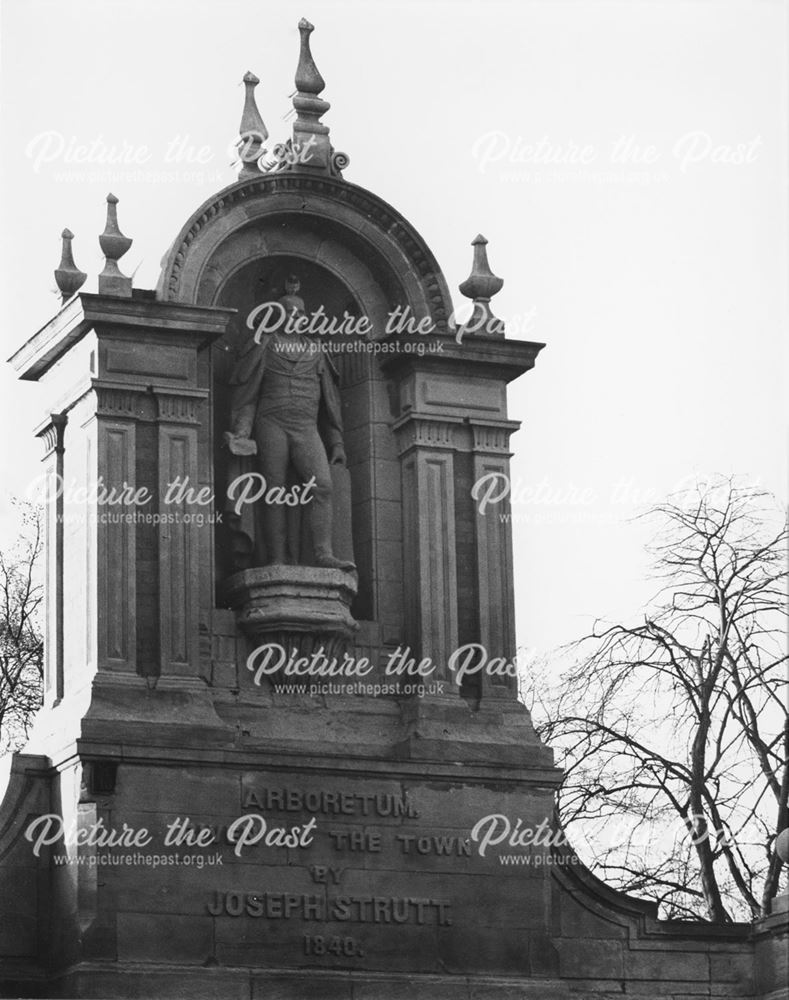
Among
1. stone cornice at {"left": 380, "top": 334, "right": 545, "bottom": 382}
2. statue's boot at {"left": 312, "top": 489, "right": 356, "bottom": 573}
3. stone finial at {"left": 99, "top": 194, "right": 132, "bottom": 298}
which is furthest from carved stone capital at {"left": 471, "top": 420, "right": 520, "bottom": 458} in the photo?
stone finial at {"left": 99, "top": 194, "right": 132, "bottom": 298}

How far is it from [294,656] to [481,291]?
368cm

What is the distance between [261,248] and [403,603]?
322cm

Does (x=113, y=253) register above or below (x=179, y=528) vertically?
above

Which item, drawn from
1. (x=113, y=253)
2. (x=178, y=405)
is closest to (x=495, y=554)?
(x=178, y=405)

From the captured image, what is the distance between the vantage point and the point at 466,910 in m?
25.3

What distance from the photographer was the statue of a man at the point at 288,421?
2609 centimetres

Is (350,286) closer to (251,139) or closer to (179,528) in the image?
(251,139)

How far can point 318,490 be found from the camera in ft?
85.8

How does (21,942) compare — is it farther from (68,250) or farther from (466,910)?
(68,250)

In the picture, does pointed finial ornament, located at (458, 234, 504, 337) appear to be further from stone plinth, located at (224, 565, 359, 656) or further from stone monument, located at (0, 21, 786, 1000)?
stone plinth, located at (224, 565, 359, 656)

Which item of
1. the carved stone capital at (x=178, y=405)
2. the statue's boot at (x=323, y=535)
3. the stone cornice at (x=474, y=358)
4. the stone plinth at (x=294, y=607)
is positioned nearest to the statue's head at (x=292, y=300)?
the stone cornice at (x=474, y=358)

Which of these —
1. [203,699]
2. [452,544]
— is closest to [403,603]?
[452,544]

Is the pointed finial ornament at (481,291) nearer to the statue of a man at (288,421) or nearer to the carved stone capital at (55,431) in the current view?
the statue of a man at (288,421)

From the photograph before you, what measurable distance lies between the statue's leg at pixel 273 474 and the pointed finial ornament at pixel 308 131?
2.23 meters
